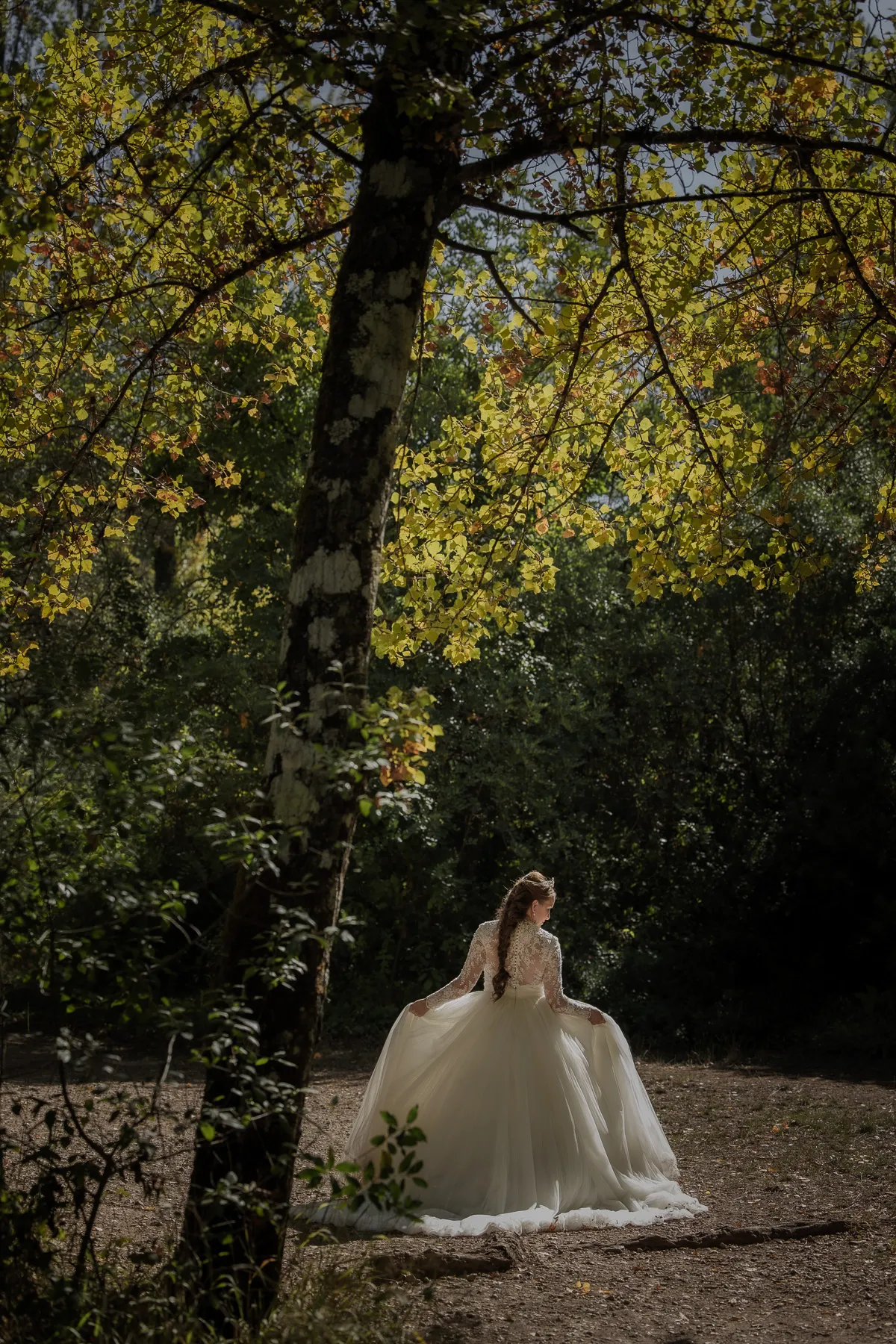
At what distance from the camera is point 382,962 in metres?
12.5

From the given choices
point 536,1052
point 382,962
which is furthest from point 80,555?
point 382,962

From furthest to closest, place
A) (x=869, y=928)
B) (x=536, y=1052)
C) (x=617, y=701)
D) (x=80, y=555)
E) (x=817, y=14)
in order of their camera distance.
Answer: (x=617, y=701), (x=869, y=928), (x=80, y=555), (x=536, y=1052), (x=817, y=14)

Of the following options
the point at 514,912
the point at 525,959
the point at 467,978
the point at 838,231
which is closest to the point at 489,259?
the point at 838,231

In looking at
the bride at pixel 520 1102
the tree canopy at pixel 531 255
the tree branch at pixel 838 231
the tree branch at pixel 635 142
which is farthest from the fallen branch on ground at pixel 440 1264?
the tree branch at pixel 838 231

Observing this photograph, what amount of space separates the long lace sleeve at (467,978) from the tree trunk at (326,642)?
282 cm

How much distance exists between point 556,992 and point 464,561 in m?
2.45

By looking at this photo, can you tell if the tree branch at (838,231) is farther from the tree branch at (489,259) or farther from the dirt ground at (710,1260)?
the dirt ground at (710,1260)

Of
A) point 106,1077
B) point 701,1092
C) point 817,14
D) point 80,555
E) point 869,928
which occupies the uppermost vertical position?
point 817,14

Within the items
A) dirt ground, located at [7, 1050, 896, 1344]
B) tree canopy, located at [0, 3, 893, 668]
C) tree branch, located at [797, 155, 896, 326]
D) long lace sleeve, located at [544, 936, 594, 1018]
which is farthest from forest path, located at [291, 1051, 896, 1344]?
tree branch, located at [797, 155, 896, 326]

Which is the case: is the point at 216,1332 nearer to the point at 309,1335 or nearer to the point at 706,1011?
the point at 309,1335

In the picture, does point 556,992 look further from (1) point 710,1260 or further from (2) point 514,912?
(1) point 710,1260

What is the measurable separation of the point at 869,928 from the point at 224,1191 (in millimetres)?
9667

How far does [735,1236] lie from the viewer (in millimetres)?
5406

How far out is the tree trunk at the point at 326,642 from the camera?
3525 mm
